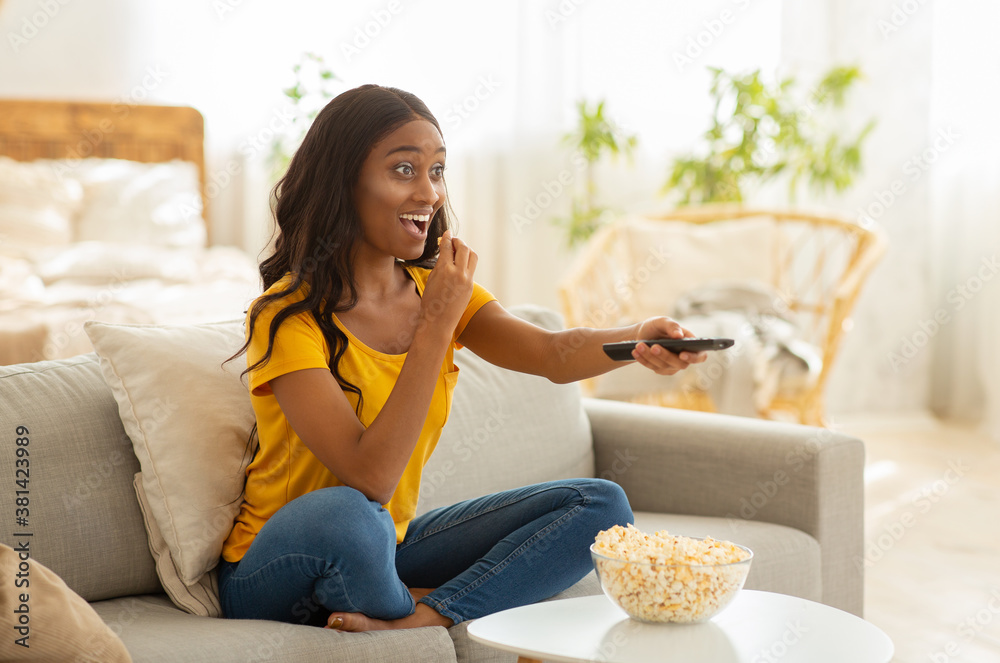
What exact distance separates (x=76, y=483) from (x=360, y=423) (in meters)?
0.39

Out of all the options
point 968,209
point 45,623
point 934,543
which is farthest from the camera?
point 968,209

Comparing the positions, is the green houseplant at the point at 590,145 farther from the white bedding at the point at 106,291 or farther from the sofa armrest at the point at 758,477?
the sofa armrest at the point at 758,477

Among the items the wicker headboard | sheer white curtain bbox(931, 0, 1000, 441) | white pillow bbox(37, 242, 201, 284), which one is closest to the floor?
sheer white curtain bbox(931, 0, 1000, 441)

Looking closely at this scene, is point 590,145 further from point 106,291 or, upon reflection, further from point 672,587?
point 672,587

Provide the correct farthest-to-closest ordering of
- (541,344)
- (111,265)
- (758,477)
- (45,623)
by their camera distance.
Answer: (111,265) < (758,477) < (541,344) < (45,623)

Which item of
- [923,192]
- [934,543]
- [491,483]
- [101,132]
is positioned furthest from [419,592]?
[923,192]

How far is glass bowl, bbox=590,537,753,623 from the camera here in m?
0.95

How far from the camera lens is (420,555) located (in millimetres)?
1318

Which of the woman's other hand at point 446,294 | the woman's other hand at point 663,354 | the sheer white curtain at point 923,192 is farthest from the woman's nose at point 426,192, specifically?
the sheer white curtain at point 923,192

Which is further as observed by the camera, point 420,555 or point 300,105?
point 300,105

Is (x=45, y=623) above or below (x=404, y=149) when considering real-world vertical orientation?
below

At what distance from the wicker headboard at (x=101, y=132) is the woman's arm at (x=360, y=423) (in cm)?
302

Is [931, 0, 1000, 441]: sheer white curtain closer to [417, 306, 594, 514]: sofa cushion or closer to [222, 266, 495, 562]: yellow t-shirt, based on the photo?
[417, 306, 594, 514]: sofa cushion

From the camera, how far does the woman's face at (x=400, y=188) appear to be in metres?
1.26
